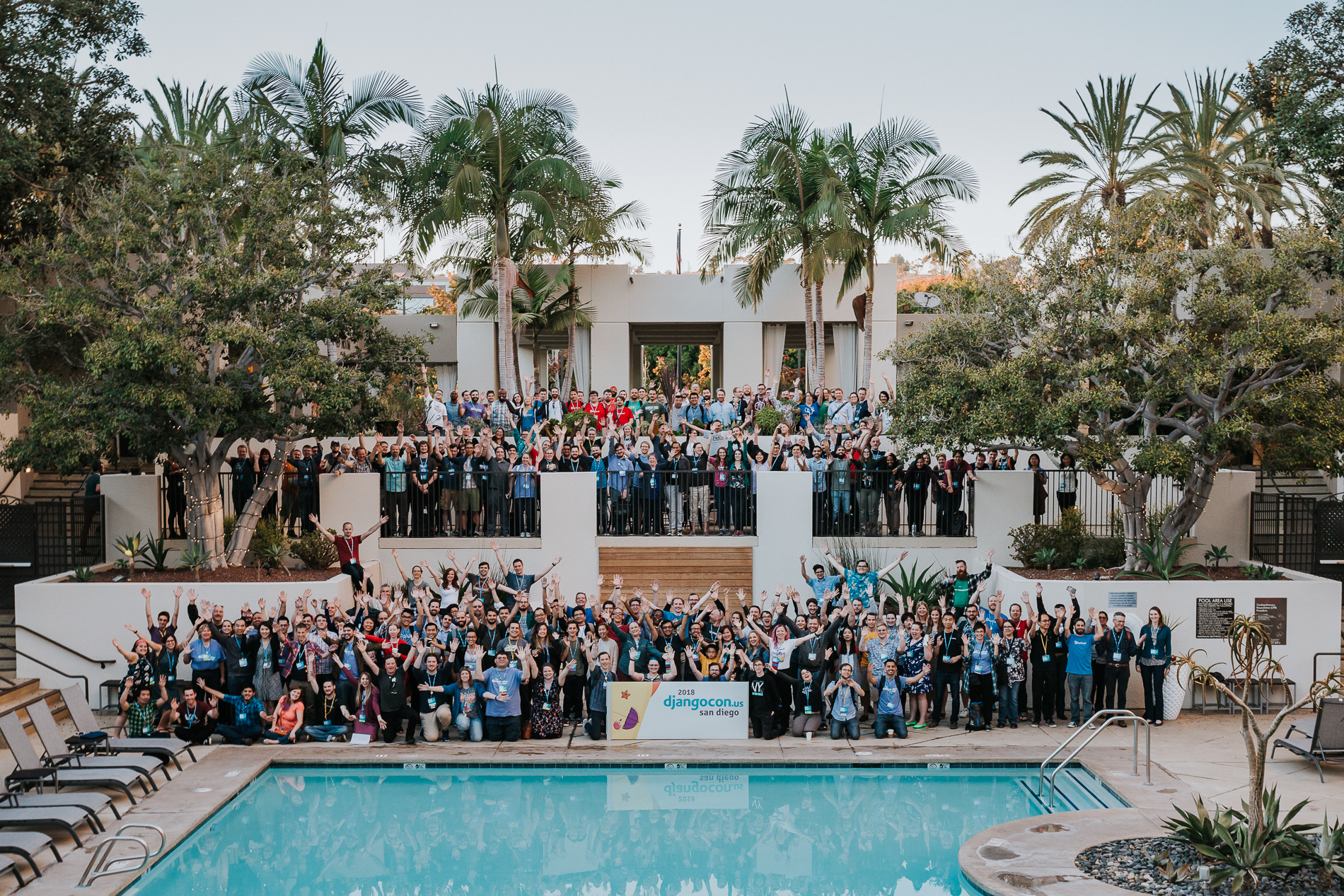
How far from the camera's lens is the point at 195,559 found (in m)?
17.1

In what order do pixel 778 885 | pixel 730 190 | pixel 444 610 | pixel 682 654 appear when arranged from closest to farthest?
pixel 778 885, pixel 682 654, pixel 444 610, pixel 730 190

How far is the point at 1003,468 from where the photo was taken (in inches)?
758

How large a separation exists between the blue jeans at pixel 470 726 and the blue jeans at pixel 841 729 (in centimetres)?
438

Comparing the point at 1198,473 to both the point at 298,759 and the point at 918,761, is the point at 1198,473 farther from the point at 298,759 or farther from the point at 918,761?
the point at 298,759

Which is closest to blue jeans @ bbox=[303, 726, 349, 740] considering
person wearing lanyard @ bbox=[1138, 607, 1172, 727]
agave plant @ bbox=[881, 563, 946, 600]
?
agave plant @ bbox=[881, 563, 946, 600]

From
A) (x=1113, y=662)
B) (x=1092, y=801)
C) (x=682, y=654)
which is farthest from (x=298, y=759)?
(x=1113, y=662)

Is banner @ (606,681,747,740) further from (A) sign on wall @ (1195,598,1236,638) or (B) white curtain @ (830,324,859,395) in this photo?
(B) white curtain @ (830,324,859,395)

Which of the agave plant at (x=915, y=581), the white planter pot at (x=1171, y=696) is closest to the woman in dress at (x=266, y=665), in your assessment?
the agave plant at (x=915, y=581)

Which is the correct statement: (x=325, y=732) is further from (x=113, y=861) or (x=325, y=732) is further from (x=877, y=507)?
(x=877, y=507)

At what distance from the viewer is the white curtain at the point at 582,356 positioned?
2959 cm

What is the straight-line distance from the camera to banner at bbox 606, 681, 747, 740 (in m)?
13.9

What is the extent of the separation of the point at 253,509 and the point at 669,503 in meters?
6.71

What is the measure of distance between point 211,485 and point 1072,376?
1309cm

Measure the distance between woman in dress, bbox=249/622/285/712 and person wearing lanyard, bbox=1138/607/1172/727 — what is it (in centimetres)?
1106
